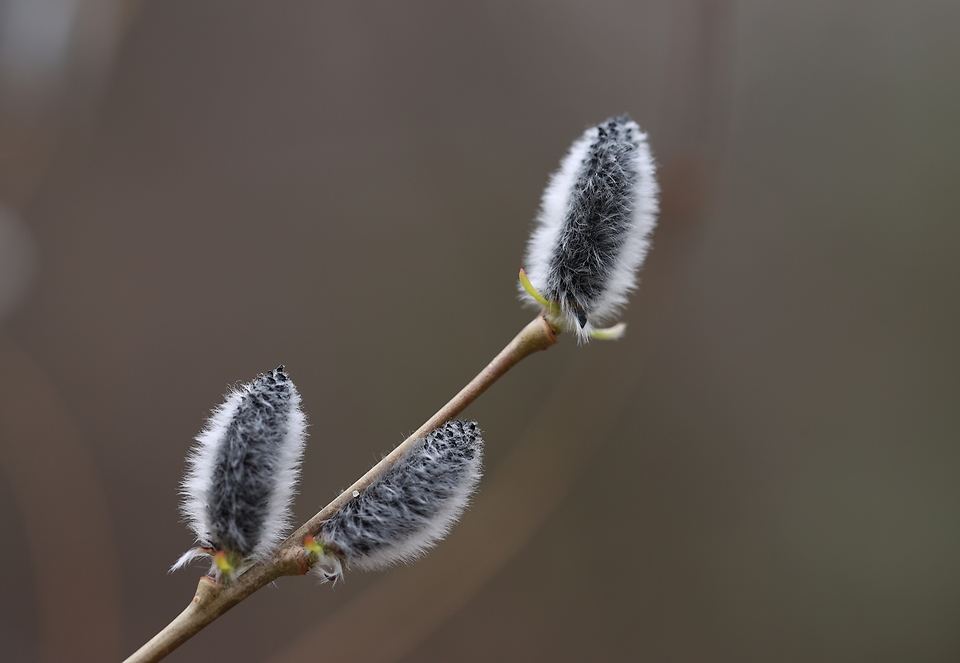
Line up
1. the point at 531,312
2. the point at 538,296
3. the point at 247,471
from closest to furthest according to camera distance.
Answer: the point at 247,471 → the point at 538,296 → the point at 531,312

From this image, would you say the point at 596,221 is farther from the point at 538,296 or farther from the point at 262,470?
the point at 262,470

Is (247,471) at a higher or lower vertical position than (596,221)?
lower

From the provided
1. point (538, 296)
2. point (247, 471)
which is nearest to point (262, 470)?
point (247, 471)

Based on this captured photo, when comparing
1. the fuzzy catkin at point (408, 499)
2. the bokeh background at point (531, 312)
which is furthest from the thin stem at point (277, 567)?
the bokeh background at point (531, 312)

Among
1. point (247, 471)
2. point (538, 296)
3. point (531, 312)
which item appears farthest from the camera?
point (531, 312)

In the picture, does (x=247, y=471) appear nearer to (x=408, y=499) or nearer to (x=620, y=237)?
(x=408, y=499)

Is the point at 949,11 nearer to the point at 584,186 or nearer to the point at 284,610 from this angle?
the point at 584,186

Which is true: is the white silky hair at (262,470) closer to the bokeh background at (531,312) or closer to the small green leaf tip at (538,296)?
the small green leaf tip at (538,296)

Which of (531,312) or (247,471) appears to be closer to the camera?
(247,471)
